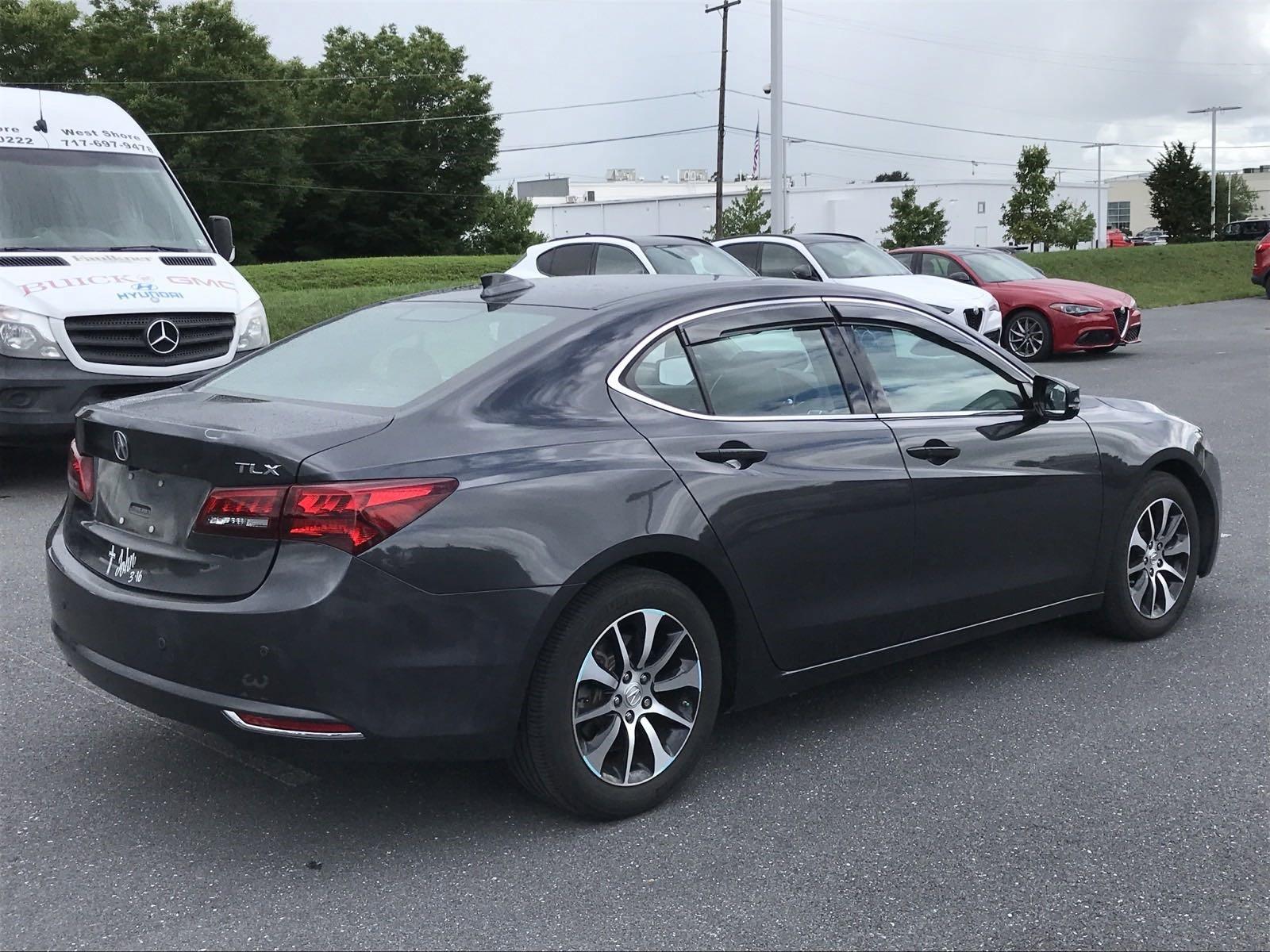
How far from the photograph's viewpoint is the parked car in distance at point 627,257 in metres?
14.8

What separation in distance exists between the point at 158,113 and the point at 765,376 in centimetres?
5752

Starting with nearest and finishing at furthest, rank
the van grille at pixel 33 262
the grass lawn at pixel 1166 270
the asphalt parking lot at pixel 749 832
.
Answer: the asphalt parking lot at pixel 749 832, the van grille at pixel 33 262, the grass lawn at pixel 1166 270

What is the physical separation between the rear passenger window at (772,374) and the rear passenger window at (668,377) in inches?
2.0

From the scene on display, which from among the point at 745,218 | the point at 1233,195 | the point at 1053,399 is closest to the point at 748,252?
the point at 1053,399

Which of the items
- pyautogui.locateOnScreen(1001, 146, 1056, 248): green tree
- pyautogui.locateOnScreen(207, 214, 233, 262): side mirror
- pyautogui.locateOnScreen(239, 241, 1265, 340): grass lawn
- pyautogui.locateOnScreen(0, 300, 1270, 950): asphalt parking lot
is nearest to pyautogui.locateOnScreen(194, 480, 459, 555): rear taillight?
pyautogui.locateOnScreen(0, 300, 1270, 950): asphalt parking lot

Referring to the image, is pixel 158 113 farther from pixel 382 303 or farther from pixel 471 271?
pixel 382 303

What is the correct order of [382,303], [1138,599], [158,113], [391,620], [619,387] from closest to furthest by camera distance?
[391,620]
[619,387]
[382,303]
[1138,599]
[158,113]

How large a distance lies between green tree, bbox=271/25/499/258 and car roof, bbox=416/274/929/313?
6263 centimetres

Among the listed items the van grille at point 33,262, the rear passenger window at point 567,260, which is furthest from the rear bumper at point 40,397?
the rear passenger window at point 567,260

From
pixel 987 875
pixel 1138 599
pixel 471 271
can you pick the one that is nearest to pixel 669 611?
pixel 987 875

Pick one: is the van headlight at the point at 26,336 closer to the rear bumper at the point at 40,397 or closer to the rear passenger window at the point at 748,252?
the rear bumper at the point at 40,397

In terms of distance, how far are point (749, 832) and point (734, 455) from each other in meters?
1.10

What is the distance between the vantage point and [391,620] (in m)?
3.35

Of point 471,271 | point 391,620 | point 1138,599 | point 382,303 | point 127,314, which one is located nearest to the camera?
point 391,620
